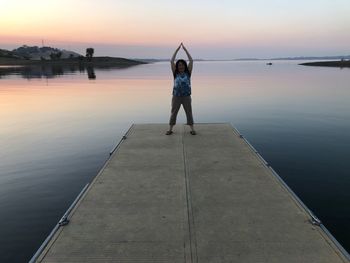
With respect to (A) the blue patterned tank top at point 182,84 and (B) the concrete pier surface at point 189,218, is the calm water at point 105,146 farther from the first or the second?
(A) the blue patterned tank top at point 182,84

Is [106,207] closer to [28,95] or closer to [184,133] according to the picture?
[184,133]

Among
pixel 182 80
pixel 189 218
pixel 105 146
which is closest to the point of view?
pixel 189 218

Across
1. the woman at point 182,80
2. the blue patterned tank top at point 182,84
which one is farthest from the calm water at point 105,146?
the blue patterned tank top at point 182,84

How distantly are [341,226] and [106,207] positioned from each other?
17.2 feet

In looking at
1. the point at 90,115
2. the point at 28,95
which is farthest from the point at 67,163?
the point at 28,95

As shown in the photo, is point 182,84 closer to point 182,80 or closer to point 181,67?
point 182,80

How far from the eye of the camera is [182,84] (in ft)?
37.6

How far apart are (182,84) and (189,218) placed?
6.39m

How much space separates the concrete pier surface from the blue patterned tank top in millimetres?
2924

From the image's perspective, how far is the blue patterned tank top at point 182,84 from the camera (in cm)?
1141

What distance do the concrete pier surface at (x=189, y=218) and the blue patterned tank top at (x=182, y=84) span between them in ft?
9.59

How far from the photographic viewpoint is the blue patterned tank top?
11.4 m

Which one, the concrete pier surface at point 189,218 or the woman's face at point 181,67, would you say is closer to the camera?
the concrete pier surface at point 189,218

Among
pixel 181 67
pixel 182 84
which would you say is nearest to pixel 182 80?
pixel 182 84
